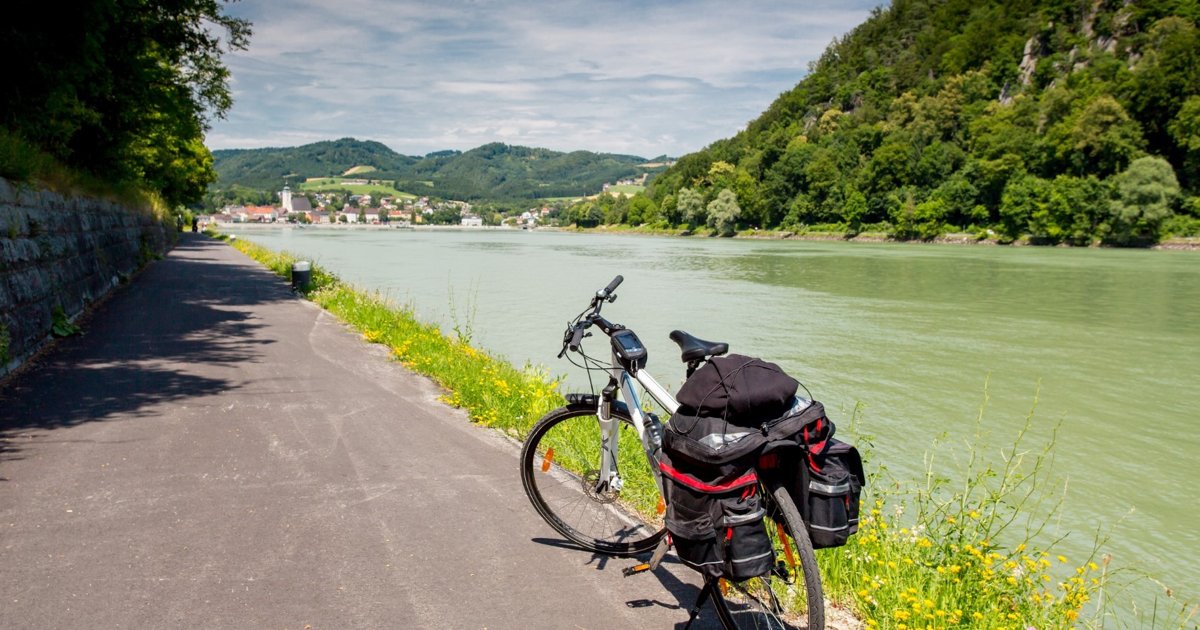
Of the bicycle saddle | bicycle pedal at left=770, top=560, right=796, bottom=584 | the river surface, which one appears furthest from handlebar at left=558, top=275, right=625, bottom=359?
the river surface

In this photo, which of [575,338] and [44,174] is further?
[44,174]

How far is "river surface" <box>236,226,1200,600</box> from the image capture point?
23.4 ft

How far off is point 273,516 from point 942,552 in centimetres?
344

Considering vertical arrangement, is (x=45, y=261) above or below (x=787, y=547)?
above

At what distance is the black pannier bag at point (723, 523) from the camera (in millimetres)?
2424

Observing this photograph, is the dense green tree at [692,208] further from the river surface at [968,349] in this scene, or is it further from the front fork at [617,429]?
the front fork at [617,429]

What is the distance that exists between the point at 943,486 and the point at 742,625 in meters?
4.72

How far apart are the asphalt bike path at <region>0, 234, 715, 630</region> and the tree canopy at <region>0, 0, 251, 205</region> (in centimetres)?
523

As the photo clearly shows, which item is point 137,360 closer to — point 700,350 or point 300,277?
point 700,350

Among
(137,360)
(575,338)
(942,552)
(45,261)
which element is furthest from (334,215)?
(942,552)

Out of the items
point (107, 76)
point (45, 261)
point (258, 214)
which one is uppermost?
point (107, 76)

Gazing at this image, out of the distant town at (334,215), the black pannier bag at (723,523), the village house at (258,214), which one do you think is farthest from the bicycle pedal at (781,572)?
the village house at (258,214)

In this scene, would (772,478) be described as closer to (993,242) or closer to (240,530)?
(240,530)

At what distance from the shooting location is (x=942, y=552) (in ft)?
12.1
